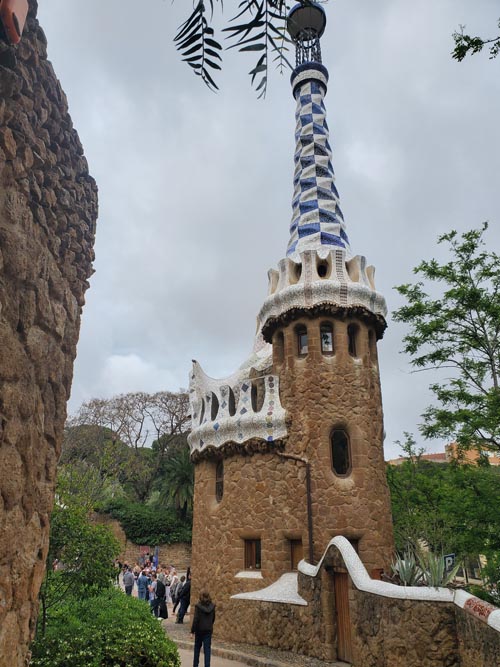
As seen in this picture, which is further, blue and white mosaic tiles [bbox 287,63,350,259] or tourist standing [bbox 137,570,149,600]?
tourist standing [bbox 137,570,149,600]

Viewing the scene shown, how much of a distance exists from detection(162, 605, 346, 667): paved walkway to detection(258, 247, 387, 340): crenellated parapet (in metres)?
6.26

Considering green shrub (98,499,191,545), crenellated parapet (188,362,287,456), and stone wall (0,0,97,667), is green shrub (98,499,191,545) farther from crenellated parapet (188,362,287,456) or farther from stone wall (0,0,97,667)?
stone wall (0,0,97,667)

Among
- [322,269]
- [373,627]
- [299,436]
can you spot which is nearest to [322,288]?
[322,269]

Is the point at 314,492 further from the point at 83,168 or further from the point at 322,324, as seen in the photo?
the point at 83,168

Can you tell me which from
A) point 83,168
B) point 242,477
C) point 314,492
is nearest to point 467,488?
point 314,492

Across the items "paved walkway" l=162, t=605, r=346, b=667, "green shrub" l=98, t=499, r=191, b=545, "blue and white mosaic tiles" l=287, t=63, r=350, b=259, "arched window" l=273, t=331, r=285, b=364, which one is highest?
"blue and white mosaic tiles" l=287, t=63, r=350, b=259

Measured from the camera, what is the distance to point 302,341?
12008 millimetres

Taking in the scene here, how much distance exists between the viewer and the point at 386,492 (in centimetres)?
1112

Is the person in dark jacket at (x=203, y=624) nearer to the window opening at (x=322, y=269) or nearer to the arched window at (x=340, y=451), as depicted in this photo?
the arched window at (x=340, y=451)

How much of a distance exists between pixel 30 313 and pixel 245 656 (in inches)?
305

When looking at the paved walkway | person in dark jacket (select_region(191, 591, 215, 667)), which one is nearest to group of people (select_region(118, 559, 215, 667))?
person in dark jacket (select_region(191, 591, 215, 667))

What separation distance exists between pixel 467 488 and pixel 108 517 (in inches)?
785

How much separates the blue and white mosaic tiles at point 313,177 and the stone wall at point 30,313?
9.43 m

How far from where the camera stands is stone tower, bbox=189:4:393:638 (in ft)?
34.6
